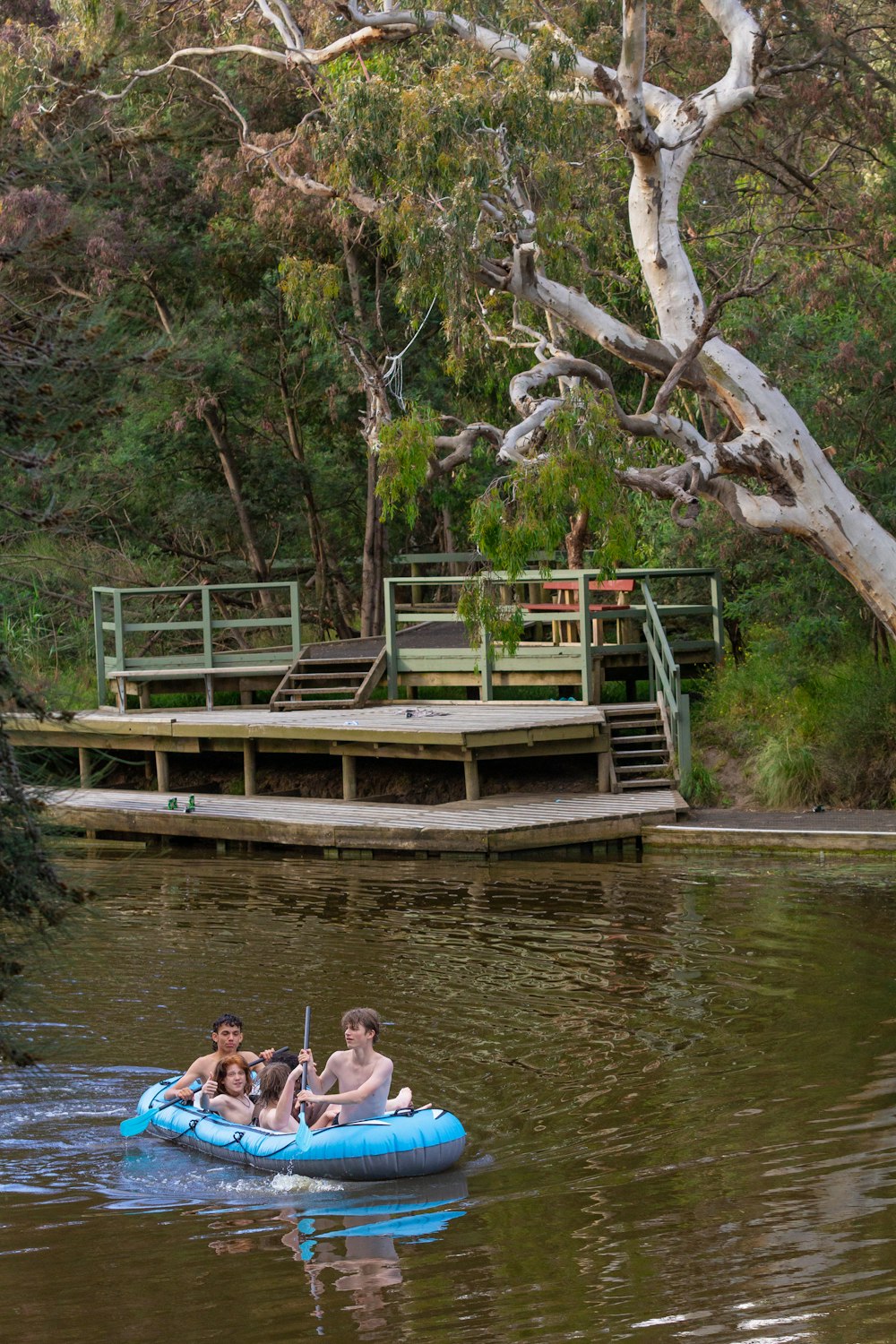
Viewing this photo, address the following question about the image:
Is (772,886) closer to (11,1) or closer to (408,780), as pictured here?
(408,780)

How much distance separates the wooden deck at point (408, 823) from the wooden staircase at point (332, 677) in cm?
137

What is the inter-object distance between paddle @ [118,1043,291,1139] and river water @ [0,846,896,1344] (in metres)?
0.08

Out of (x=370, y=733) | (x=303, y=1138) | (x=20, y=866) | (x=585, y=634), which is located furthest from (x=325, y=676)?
(x=20, y=866)

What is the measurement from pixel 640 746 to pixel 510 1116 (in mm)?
9951

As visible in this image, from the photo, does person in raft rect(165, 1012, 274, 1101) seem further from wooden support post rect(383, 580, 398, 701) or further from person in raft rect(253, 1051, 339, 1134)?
wooden support post rect(383, 580, 398, 701)

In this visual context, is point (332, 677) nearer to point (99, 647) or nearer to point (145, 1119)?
point (99, 647)

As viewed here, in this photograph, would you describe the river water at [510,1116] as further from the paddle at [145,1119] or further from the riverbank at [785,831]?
the riverbank at [785,831]

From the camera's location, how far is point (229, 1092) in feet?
28.6

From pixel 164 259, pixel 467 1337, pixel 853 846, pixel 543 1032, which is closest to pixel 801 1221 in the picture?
pixel 467 1337

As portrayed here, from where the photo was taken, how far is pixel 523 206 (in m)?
Answer: 17.4

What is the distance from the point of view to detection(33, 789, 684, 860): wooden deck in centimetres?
1577

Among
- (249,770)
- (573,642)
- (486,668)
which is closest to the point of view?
(486,668)

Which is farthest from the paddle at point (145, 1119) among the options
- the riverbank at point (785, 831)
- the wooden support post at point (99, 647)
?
the wooden support post at point (99, 647)

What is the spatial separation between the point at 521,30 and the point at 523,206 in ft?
6.28
